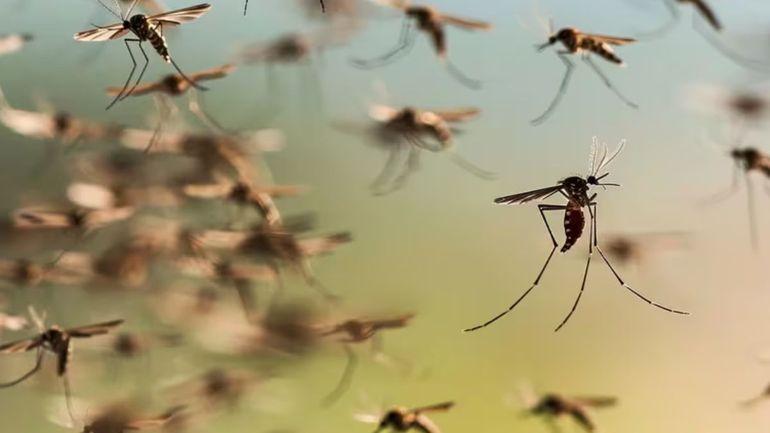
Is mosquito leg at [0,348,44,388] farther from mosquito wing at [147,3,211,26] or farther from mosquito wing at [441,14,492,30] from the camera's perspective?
mosquito wing at [441,14,492,30]

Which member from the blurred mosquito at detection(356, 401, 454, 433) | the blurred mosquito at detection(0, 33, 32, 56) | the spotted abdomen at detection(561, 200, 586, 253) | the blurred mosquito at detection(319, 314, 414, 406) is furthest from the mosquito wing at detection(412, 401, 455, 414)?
the blurred mosquito at detection(0, 33, 32, 56)

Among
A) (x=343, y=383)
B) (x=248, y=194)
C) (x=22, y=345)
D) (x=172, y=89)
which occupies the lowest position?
(x=343, y=383)

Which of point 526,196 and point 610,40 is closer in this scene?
point 526,196

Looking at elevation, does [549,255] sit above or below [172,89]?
below

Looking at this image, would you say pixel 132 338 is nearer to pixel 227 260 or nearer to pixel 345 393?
pixel 227 260

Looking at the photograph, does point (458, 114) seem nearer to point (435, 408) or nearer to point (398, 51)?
point (398, 51)

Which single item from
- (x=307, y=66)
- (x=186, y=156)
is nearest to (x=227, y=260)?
(x=186, y=156)

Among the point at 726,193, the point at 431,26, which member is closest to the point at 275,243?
the point at 431,26
